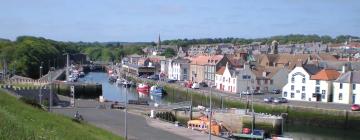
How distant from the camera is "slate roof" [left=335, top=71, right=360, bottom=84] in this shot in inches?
2100

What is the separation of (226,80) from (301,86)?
1498 cm

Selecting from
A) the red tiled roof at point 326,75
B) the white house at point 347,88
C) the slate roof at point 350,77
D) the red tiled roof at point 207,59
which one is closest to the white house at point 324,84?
the red tiled roof at point 326,75

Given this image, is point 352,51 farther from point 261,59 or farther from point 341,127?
point 341,127

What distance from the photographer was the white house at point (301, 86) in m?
57.7

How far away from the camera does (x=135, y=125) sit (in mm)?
37469

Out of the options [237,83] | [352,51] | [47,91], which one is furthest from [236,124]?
[352,51]

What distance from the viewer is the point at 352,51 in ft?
390

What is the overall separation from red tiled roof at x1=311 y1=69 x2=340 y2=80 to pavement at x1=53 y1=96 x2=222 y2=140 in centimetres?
2150

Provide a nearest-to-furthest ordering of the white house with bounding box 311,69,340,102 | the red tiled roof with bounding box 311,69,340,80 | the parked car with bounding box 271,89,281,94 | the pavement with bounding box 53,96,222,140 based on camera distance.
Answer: the pavement with bounding box 53,96,222,140 → the white house with bounding box 311,69,340,102 → the red tiled roof with bounding box 311,69,340,80 → the parked car with bounding box 271,89,281,94

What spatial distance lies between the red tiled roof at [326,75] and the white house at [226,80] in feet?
41.0

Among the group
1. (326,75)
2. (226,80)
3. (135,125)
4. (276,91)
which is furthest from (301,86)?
(135,125)

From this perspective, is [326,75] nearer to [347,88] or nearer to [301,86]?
[301,86]

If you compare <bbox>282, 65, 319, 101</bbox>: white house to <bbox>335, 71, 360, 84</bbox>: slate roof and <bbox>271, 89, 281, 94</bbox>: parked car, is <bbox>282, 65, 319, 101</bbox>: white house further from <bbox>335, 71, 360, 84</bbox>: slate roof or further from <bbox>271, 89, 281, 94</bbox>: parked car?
<bbox>271, 89, 281, 94</bbox>: parked car

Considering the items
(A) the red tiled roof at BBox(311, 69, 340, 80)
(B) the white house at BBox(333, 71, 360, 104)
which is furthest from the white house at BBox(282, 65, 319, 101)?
(B) the white house at BBox(333, 71, 360, 104)
